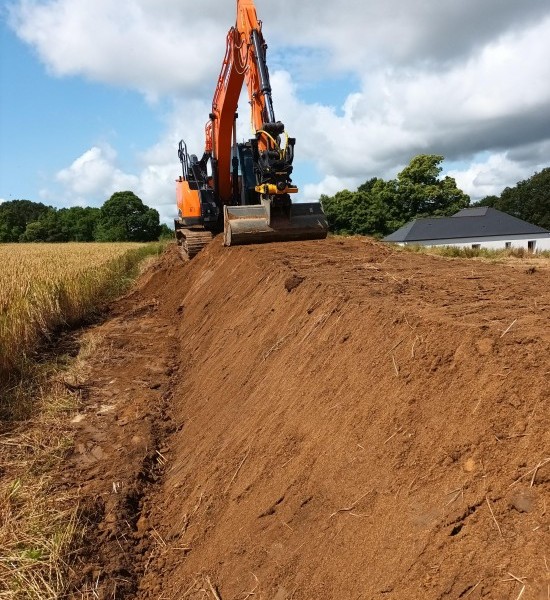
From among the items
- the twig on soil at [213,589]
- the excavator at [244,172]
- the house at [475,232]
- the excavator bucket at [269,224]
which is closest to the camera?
the twig on soil at [213,589]

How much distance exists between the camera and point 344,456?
332cm

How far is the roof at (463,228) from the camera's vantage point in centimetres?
4378

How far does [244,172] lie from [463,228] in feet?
119

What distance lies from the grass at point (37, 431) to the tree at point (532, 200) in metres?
68.3

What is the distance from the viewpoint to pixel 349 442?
3.38 meters

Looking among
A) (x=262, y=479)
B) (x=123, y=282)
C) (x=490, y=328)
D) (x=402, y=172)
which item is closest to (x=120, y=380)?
(x=262, y=479)

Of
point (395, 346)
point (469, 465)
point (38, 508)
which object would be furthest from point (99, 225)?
point (469, 465)

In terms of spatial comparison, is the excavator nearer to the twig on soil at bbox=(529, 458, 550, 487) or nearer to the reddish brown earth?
the reddish brown earth

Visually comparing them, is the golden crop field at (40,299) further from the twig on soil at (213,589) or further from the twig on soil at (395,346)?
the twig on soil at (395,346)

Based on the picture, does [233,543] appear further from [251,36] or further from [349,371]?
[251,36]

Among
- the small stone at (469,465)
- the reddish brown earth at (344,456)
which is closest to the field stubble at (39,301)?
the reddish brown earth at (344,456)

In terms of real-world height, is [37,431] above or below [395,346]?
below

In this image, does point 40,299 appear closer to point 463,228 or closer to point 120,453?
point 120,453

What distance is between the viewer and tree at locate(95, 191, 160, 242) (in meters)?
69.2
